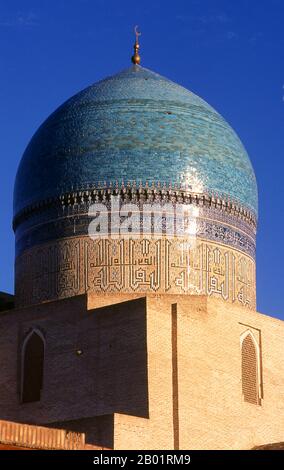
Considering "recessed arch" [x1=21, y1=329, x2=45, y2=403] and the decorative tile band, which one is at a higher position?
the decorative tile band

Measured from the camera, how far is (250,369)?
13867 mm

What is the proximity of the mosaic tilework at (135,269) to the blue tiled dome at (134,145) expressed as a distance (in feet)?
2.34

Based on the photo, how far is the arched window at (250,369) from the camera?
13.7 m

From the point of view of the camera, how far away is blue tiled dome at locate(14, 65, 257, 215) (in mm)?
14328

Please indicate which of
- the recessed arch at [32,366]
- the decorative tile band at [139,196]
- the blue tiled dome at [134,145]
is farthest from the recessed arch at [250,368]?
the recessed arch at [32,366]

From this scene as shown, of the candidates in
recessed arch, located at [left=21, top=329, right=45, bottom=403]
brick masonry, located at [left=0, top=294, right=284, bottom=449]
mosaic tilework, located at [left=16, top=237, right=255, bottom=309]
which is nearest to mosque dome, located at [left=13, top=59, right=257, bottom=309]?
mosaic tilework, located at [left=16, top=237, right=255, bottom=309]

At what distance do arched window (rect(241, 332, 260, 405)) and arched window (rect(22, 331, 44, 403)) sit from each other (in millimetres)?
2233

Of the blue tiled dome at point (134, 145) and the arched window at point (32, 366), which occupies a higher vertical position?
the blue tiled dome at point (134, 145)

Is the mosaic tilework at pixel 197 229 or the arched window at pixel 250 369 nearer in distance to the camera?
the arched window at pixel 250 369

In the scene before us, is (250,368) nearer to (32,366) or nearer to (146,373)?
(146,373)

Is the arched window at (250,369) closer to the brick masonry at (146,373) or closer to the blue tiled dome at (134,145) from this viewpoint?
the brick masonry at (146,373)

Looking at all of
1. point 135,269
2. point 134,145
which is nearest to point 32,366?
point 135,269

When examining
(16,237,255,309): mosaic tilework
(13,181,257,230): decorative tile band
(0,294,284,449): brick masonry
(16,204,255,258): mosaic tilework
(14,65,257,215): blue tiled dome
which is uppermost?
(14,65,257,215): blue tiled dome

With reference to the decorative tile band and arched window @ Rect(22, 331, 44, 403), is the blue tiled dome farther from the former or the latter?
arched window @ Rect(22, 331, 44, 403)
